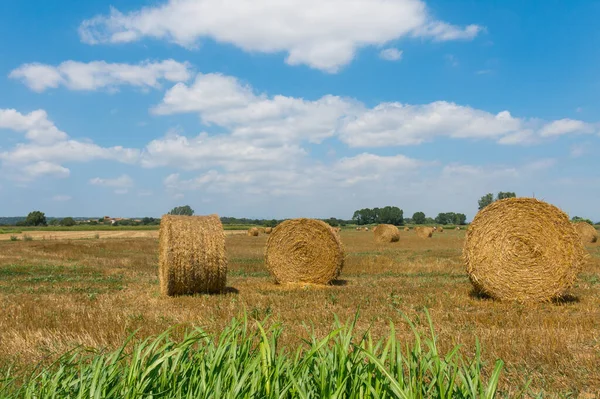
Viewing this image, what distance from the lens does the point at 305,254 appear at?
610 inches

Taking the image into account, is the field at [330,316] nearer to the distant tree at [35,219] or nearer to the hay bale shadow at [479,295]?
the hay bale shadow at [479,295]

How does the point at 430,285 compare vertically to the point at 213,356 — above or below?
below

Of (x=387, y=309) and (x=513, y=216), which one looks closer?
(x=387, y=309)

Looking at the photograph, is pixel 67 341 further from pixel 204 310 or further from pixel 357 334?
pixel 357 334

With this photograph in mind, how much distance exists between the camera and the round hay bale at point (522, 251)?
11.4m

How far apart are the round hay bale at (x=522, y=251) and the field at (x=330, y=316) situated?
579mm

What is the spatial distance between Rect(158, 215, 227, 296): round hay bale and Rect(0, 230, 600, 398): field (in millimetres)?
596

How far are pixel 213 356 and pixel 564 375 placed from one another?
14.3 ft

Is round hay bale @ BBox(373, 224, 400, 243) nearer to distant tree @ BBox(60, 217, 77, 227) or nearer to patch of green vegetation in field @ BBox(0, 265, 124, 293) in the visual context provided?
patch of green vegetation in field @ BBox(0, 265, 124, 293)

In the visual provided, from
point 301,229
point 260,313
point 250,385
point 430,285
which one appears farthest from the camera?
point 301,229

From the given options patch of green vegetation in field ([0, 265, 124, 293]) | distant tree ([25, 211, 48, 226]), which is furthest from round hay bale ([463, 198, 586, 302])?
distant tree ([25, 211, 48, 226])

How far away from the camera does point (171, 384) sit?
117 inches

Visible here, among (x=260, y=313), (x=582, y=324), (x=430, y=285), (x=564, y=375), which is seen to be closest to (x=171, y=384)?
(x=564, y=375)

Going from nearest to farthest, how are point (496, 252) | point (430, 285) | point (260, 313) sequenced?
1. point (260, 313)
2. point (496, 252)
3. point (430, 285)
